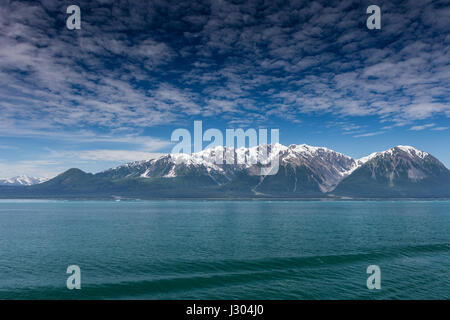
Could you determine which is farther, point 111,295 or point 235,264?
point 235,264

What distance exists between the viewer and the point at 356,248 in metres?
77.0

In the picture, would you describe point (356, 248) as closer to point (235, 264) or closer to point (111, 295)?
point (235, 264)

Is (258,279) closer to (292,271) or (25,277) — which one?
(292,271)

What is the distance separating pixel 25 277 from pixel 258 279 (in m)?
42.8

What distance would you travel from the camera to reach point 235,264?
60.0 metres

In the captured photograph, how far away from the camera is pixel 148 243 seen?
8494cm
